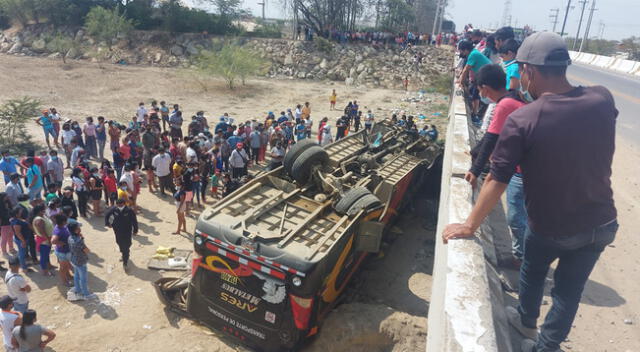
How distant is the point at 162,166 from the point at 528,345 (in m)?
9.71

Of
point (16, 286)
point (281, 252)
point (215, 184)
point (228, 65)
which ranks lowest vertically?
point (215, 184)

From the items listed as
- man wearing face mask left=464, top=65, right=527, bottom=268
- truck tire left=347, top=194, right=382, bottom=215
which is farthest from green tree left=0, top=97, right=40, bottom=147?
man wearing face mask left=464, top=65, right=527, bottom=268

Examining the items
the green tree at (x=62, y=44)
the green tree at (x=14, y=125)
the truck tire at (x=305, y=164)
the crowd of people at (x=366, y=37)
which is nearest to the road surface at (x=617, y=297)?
the truck tire at (x=305, y=164)

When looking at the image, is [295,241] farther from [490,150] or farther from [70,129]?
[70,129]

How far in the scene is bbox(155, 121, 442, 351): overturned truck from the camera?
5.24 metres

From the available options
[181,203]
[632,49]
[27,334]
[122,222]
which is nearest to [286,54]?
[181,203]

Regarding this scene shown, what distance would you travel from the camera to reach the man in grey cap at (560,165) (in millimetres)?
2311

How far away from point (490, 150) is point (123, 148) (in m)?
10.5

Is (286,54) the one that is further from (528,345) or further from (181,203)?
(528,345)

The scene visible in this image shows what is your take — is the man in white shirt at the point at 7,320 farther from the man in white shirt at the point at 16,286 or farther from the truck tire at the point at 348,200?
the truck tire at the point at 348,200

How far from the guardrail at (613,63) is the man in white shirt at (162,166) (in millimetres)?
31786

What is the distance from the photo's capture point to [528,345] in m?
3.15

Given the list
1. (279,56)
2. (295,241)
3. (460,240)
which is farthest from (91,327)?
(279,56)

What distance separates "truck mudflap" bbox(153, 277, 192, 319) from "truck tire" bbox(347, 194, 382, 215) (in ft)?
9.75
